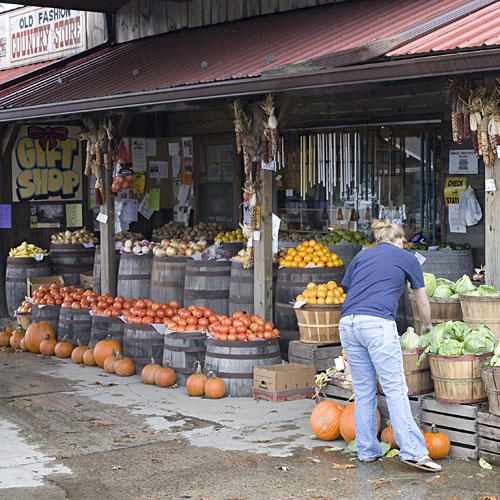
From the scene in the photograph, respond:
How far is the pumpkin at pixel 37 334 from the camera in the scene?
45.7 feet

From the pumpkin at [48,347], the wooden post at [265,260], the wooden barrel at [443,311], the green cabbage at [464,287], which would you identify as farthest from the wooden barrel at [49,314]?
the green cabbage at [464,287]

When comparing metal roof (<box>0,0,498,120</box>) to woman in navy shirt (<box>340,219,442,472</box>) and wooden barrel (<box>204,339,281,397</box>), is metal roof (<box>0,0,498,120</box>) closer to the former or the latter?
woman in navy shirt (<box>340,219,442,472</box>)

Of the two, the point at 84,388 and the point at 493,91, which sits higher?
the point at 493,91

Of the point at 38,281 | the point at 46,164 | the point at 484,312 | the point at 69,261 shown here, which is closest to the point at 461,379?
the point at 484,312

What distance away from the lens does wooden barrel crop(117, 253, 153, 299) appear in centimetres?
1339

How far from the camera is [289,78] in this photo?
992cm

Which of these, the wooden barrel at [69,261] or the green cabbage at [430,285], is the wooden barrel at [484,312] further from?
the wooden barrel at [69,261]

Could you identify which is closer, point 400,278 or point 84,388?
point 400,278

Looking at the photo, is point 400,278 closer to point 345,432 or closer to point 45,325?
point 345,432

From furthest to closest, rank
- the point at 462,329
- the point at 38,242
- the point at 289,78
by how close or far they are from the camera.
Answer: the point at 38,242
the point at 289,78
the point at 462,329

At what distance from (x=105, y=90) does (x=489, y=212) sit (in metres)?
6.12

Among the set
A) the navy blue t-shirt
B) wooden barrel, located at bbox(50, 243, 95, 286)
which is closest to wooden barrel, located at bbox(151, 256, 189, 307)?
wooden barrel, located at bbox(50, 243, 95, 286)

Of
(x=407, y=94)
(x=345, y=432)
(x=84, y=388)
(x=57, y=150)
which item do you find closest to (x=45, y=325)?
(x=84, y=388)

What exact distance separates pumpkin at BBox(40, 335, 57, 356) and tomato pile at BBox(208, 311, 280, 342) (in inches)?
133
